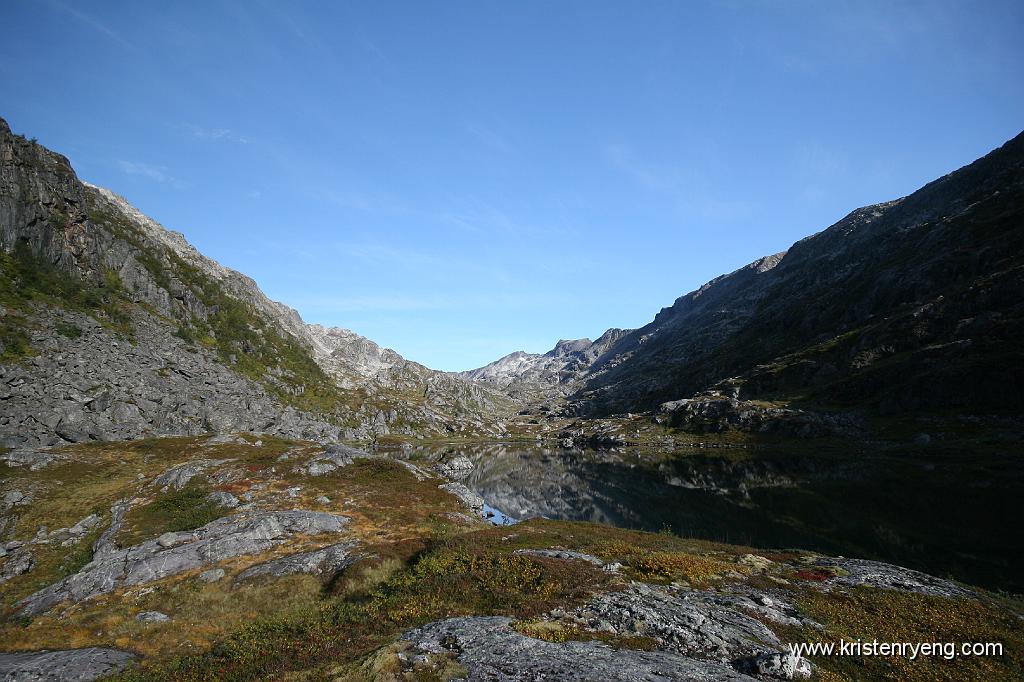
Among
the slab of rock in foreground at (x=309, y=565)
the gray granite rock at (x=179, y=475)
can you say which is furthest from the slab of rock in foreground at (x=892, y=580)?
the gray granite rock at (x=179, y=475)

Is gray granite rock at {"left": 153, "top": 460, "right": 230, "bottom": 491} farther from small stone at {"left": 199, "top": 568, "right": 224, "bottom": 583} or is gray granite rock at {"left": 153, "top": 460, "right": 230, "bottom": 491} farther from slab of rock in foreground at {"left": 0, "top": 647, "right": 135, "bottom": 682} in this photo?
slab of rock in foreground at {"left": 0, "top": 647, "right": 135, "bottom": 682}

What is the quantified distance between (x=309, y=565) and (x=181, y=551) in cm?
1142

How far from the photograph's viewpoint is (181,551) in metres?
34.6

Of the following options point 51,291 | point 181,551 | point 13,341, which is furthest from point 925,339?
point 51,291

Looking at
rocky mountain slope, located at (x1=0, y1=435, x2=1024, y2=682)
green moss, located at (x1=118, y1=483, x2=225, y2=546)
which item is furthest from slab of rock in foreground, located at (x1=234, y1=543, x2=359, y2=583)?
green moss, located at (x1=118, y1=483, x2=225, y2=546)

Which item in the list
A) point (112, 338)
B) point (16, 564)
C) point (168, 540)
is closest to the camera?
point (16, 564)

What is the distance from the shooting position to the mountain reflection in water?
4350 cm

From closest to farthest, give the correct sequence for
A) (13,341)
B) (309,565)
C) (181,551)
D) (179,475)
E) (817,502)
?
(309,565) < (181,551) < (179,475) < (817,502) < (13,341)

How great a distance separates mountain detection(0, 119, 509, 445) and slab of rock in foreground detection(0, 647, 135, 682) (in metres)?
57.5

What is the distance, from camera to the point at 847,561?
31469 mm

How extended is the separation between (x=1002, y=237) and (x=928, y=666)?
200215mm

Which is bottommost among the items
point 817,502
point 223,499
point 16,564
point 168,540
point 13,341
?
point 817,502

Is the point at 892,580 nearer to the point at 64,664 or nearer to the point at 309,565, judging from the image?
the point at 309,565

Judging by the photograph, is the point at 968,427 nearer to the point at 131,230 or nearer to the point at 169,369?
the point at 169,369
